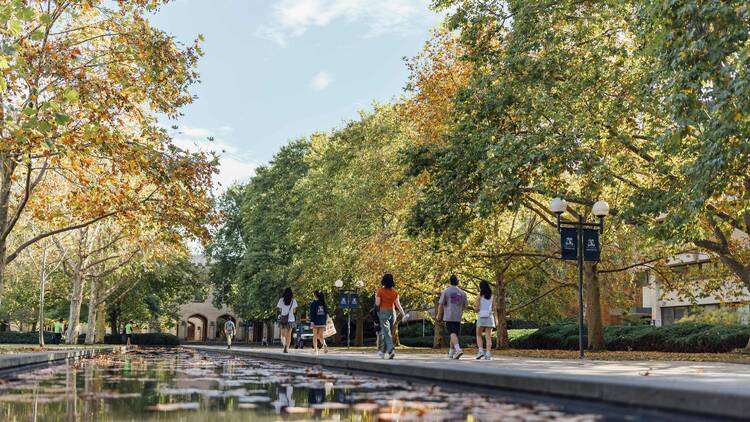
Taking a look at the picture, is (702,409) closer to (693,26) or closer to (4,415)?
(4,415)

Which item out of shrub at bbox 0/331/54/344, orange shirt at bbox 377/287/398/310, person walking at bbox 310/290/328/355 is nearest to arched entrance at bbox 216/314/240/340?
shrub at bbox 0/331/54/344

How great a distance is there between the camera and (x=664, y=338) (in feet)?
95.5

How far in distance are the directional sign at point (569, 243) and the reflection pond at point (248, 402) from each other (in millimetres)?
9525

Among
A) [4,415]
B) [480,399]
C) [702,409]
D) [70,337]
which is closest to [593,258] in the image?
[480,399]

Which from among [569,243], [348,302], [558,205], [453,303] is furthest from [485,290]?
[348,302]

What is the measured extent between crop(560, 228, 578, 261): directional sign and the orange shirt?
16.0 feet

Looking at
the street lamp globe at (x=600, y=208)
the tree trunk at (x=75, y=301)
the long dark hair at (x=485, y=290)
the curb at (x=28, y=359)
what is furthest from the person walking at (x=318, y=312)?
the tree trunk at (x=75, y=301)

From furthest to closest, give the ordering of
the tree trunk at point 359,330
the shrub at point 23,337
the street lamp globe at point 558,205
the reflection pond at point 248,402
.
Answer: the shrub at point 23,337, the tree trunk at point 359,330, the street lamp globe at point 558,205, the reflection pond at point 248,402

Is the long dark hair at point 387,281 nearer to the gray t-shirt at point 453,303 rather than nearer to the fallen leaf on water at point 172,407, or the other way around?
the gray t-shirt at point 453,303

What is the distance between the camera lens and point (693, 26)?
1447 cm

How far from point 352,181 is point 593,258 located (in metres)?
21.5

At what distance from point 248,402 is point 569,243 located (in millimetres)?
13853

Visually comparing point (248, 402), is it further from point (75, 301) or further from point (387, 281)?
point (75, 301)

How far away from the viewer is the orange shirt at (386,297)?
18391 millimetres
